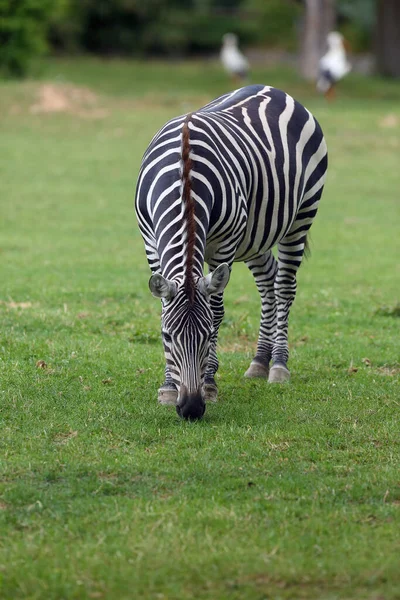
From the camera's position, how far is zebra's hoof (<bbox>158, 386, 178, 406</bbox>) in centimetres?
710

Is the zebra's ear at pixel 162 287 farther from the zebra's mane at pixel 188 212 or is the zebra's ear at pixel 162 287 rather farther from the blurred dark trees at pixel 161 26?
the blurred dark trees at pixel 161 26

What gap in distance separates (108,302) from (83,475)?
18.5 feet

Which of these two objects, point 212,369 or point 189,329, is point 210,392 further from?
point 189,329

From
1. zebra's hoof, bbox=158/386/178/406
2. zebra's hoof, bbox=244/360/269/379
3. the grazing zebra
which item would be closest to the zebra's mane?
the grazing zebra

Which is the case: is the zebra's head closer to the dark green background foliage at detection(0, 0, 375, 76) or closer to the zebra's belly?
the zebra's belly

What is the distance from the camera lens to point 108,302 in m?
11.3

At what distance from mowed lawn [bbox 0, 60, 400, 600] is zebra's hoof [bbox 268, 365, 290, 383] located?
107 millimetres

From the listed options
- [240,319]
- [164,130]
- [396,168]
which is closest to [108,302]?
[240,319]

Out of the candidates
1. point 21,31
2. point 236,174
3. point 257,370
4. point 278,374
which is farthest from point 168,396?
point 21,31

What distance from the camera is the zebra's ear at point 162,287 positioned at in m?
6.16

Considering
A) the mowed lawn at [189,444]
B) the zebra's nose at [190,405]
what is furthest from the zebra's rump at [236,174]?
the mowed lawn at [189,444]

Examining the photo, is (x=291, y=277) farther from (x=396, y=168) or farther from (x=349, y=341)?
(x=396, y=168)

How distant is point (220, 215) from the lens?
7004 mm

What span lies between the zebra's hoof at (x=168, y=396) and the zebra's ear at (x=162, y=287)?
103 centimetres
